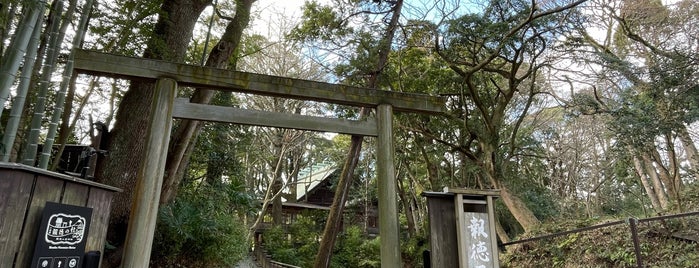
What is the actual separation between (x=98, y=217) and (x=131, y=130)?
7.58 ft

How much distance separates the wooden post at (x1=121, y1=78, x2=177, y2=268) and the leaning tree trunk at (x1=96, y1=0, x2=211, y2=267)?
1.22 metres

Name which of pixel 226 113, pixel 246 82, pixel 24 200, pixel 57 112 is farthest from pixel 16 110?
pixel 246 82

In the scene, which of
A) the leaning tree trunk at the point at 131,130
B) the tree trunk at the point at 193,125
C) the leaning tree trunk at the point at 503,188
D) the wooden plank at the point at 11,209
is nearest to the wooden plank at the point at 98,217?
the wooden plank at the point at 11,209

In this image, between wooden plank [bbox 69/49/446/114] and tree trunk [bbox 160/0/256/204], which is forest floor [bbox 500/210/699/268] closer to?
wooden plank [bbox 69/49/446/114]

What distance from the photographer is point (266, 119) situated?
11.3 feet

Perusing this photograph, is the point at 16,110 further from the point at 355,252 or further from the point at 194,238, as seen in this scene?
the point at 355,252

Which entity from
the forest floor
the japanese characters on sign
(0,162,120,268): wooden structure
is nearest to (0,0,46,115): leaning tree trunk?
(0,162,120,268): wooden structure

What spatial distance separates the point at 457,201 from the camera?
3604mm

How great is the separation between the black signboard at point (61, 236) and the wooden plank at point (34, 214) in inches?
1.0

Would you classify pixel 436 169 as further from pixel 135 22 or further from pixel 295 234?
pixel 135 22

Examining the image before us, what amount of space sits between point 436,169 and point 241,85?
36.3 ft

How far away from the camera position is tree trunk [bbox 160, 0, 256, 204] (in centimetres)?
540

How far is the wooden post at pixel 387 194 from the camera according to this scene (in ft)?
11.2

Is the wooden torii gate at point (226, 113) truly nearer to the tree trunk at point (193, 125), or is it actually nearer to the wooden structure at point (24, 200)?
the wooden structure at point (24, 200)
